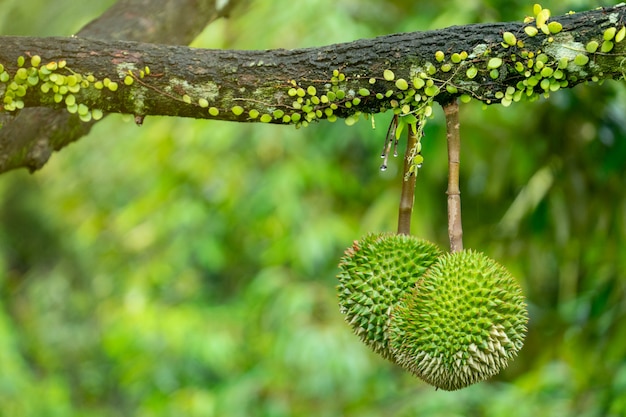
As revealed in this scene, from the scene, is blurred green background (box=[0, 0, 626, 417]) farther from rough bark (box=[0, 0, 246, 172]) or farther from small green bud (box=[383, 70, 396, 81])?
small green bud (box=[383, 70, 396, 81])

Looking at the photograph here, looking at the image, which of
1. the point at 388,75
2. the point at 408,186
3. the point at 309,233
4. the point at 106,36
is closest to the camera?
the point at 388,75

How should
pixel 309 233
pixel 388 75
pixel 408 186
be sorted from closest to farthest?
pixel 388 75 → pixel 408 186 → pixel 309 233

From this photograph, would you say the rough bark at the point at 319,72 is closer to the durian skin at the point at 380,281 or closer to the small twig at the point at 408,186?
the small twig at the point at 408,186

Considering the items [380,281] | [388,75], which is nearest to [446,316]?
[380,281]

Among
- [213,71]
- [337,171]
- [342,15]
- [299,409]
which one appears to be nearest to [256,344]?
[299,409]

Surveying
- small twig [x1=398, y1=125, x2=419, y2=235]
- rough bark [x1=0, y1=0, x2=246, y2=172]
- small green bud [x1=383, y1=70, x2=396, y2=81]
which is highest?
rough bark [x1=0, y1=0, x2=246, y2=172]

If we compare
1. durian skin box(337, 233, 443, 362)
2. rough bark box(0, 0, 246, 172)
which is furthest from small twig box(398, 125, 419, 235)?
rough bark box(0, 0, 246, 172)

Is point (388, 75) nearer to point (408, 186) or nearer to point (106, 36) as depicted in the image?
point (408, 186)
